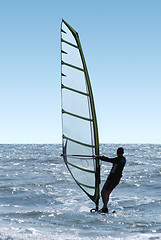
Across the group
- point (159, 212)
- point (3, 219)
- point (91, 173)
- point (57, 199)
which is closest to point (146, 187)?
point (57, 199)

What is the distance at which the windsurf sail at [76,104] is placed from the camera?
671cm

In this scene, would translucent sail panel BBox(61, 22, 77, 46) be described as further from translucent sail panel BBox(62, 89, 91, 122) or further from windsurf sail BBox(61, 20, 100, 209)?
translucent sail panel BBox(62, 89, 91, 122)

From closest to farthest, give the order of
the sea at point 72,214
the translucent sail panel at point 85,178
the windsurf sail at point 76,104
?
the sea at point 72,214 → the windsurf sail at point 76,104 → the translucent sail panel at point 85,178

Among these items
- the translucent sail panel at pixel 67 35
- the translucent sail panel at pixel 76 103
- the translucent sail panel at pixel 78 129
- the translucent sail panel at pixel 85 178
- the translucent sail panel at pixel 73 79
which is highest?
the translucent sail panel at pixel 67 35

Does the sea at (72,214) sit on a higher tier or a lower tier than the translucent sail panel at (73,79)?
lower

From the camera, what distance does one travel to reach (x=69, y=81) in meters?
6.77

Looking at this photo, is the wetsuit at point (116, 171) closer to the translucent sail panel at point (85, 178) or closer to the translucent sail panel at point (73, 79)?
the translucent sail panel at point (85, 178)

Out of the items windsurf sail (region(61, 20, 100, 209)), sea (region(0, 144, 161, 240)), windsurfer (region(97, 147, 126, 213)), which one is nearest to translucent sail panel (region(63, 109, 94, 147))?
windsurf sail (region(61, 20, 100, 209))

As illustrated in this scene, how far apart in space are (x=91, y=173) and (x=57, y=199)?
293cm

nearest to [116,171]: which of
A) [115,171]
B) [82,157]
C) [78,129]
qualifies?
[115,171]

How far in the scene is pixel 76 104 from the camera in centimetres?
679

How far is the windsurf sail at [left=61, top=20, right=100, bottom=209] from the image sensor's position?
671 centimetres

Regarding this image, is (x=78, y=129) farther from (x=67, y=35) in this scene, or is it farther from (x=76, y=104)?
(x=67, y=35)

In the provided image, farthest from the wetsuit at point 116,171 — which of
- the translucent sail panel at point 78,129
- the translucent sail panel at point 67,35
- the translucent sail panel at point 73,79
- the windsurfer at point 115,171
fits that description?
the translucent sail panel at point 67,35
